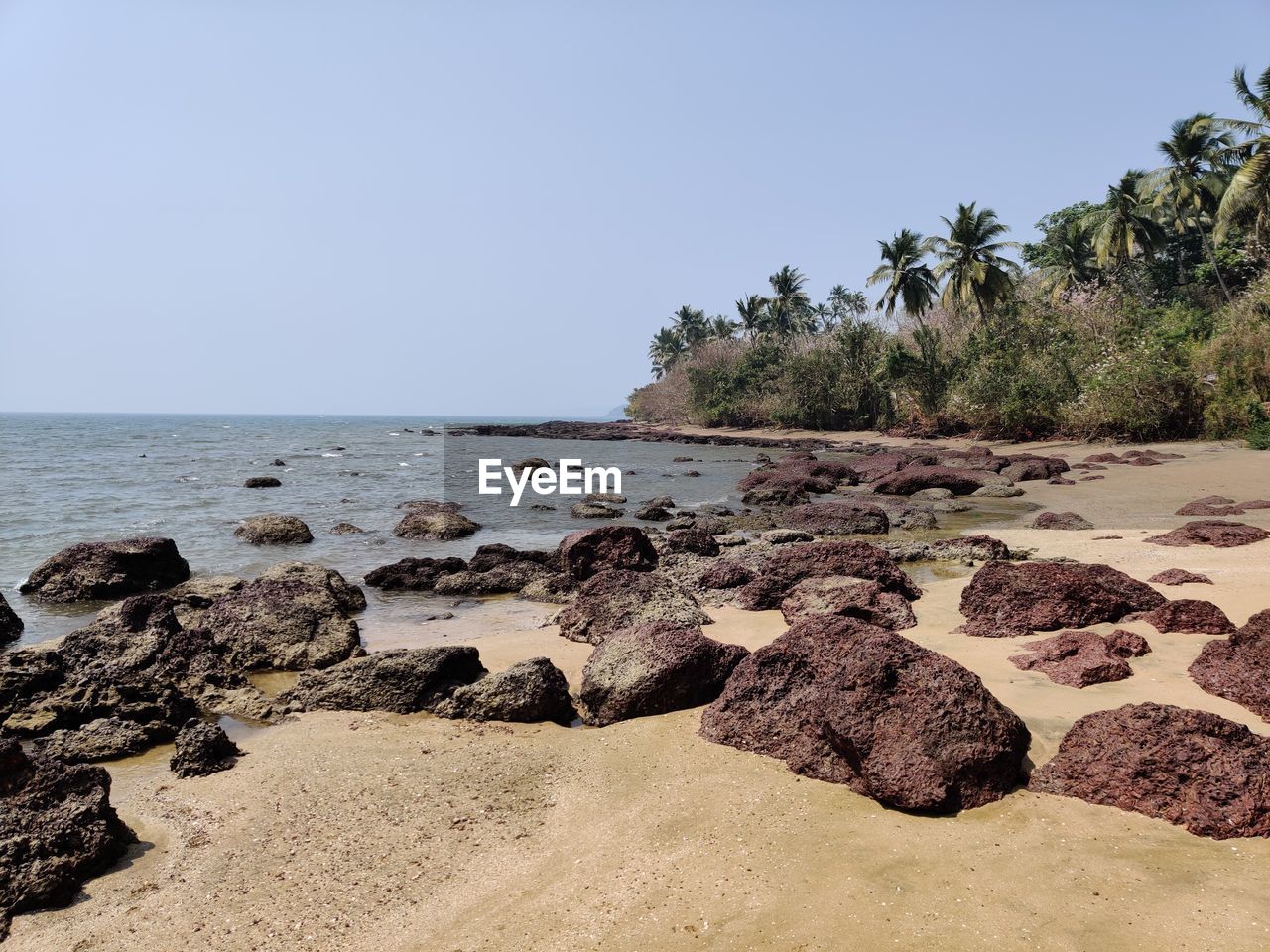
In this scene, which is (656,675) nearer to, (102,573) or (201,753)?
(201,753)

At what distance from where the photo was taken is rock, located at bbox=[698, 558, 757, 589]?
9.90 metres

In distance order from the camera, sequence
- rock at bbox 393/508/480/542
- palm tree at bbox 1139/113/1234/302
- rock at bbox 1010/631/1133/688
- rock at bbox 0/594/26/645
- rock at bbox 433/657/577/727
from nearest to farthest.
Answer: rock at bbox 1010/631/1133/688, rock at bbox 433/657/577/727, rock at bbox 0/594/26/645, rock at bbox 393/508/480/542, palm tree at bbox 1139/113/1234/302

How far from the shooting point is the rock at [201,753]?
17.5 ft

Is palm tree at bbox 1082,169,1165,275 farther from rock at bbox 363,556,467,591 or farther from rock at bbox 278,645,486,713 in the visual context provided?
rock at bbox 278,645,486,713

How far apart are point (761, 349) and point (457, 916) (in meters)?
63.6

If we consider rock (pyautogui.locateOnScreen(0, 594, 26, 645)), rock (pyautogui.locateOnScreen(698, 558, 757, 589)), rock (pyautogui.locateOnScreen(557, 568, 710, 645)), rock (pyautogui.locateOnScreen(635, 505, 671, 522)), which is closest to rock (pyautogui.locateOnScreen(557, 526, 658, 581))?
rock (pyautogui.locateOnScreen(698, 558, 757, 589))

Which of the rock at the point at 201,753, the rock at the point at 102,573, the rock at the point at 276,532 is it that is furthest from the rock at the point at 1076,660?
the rock at the point at 276,532

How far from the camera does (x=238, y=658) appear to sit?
25.9 ft

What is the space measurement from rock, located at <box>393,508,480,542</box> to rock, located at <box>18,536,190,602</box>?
18.9 feet

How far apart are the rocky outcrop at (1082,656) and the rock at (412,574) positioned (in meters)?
8.40

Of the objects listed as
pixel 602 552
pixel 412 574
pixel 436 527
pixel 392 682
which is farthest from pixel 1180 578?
pixel 436 527

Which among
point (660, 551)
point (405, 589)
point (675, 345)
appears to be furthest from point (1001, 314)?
point (675, 345)

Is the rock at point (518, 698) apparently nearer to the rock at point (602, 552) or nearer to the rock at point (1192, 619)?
the rock at point (1192, 619)

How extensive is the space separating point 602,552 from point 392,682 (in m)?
5.35
